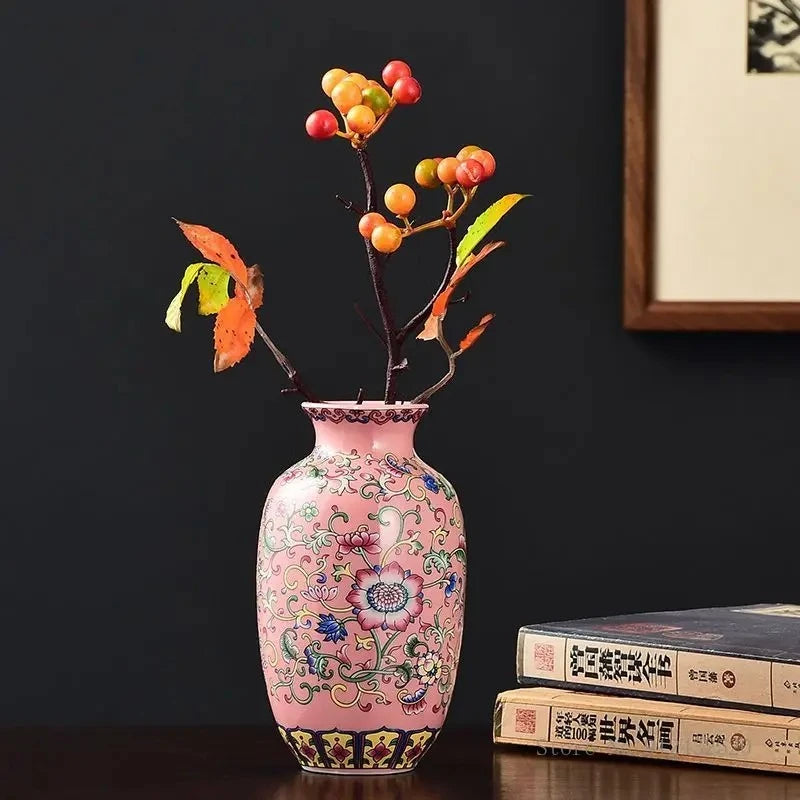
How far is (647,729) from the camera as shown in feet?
3.26

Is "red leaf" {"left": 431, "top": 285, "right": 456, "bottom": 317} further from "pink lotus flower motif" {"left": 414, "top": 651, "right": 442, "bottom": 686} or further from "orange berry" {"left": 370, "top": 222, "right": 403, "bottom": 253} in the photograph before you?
"pink lotus flower motif" {"left": 414, "top": 651, "right": 442, "bottom": 686}

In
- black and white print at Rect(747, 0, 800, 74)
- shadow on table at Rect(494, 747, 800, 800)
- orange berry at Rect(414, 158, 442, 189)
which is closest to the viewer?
shadow on table at Rect(494, 747, 800, 800)

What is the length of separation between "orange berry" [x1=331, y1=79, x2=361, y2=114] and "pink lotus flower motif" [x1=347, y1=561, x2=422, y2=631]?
12.8 inches

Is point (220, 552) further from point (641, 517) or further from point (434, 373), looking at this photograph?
point (641, 517)

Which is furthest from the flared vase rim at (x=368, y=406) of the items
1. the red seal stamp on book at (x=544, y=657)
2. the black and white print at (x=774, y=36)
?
the black and white print at (x=774, y=36)

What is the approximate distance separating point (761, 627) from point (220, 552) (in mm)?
561

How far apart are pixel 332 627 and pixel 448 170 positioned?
34 centimetres

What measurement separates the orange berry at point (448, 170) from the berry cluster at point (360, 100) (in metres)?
0.05

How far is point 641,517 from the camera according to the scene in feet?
4.55

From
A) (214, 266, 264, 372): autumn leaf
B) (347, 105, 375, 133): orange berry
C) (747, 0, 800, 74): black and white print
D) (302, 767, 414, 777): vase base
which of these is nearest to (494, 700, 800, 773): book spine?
(302, 767, 414, 777): vase base

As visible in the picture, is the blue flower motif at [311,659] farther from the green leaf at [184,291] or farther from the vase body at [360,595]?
the green leaf at [184,291]

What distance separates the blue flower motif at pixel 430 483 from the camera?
978 millimetres

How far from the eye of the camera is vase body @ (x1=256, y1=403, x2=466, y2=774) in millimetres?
947

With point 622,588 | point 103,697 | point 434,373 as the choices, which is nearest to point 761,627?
point 622,588
